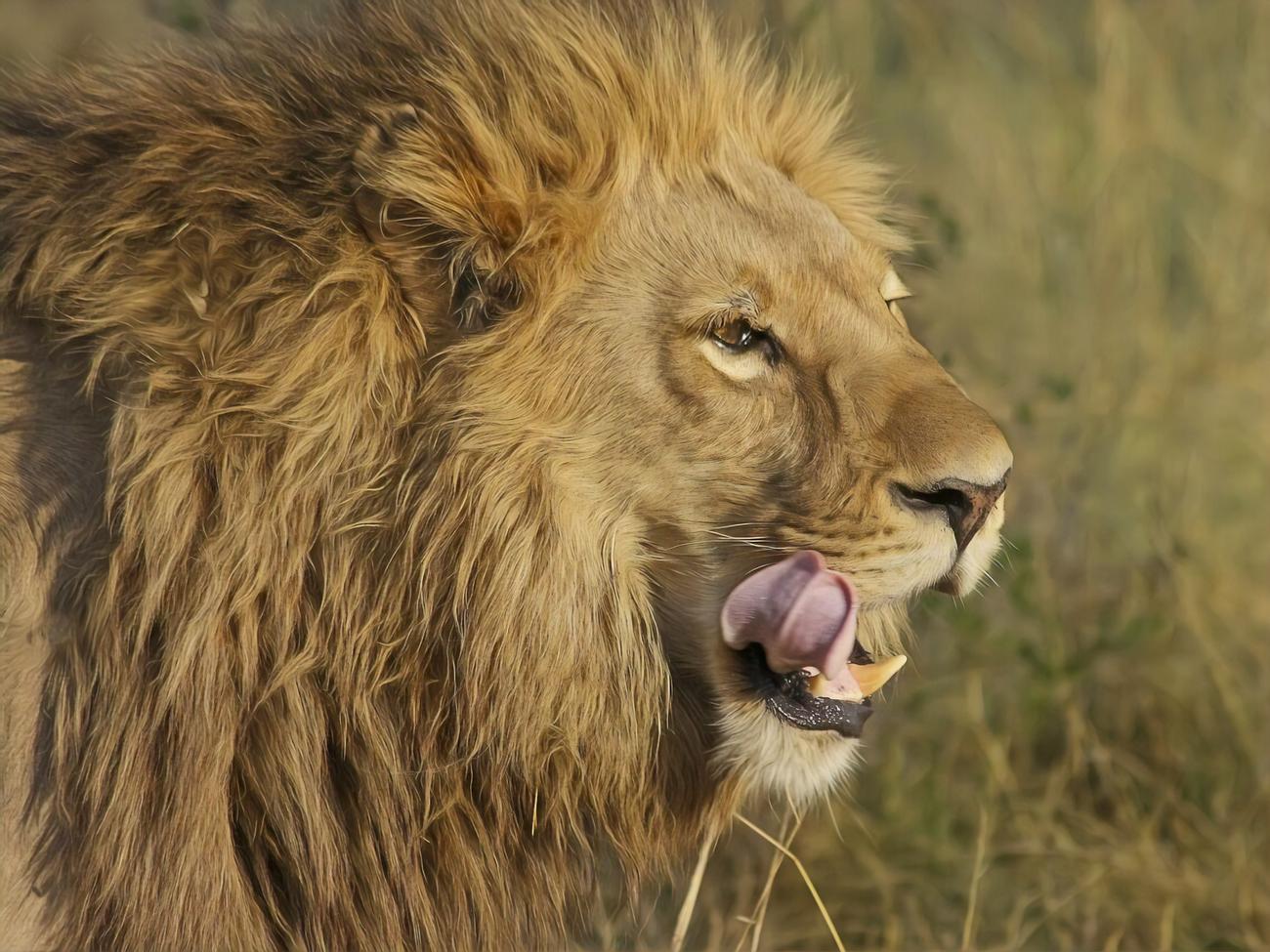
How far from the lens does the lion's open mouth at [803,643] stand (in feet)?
7.52

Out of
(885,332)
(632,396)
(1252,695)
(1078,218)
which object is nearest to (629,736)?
(632,396)

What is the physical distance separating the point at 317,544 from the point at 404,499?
5.6 inches

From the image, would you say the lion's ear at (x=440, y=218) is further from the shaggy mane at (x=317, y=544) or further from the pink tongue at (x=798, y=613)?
the pink tongue at (x=798, y=613)

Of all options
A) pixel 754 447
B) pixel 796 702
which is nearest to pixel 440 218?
pixel 754 447

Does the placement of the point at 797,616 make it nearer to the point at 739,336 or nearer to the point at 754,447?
the point at 754,447

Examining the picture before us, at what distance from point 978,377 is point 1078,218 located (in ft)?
3.35

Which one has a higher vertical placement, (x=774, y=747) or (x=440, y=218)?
(x=440, y=218)

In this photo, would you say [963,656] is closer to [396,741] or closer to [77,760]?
[396,741]

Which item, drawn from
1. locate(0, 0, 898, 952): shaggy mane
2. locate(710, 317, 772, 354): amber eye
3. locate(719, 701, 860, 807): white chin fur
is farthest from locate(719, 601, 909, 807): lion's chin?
locate(710, 317, 772, 354): amber eye

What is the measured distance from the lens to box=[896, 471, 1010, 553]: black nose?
7.51ft

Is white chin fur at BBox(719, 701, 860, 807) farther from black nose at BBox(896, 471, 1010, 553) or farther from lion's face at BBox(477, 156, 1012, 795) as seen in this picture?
black nose at BBox(896, 471, 1010, 553)

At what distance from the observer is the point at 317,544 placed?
2.33m

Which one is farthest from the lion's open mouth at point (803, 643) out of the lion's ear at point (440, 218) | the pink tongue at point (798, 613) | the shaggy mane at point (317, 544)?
the lion's ear at point (440, 218)

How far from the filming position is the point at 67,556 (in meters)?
2.27
